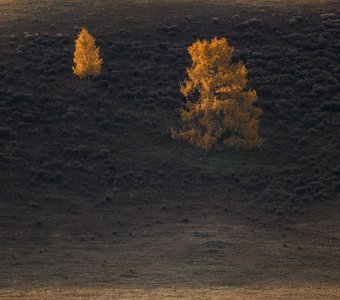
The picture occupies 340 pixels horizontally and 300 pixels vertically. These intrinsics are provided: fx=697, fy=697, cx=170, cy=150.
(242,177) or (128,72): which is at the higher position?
(128,72)

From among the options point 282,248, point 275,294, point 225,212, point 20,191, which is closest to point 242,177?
point 225,212

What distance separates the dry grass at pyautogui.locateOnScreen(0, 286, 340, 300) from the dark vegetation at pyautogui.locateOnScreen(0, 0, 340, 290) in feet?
26.5

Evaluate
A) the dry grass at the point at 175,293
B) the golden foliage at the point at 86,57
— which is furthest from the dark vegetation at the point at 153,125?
the dry grass at the point at 175,293

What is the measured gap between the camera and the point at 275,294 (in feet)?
102

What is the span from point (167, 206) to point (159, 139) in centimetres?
987

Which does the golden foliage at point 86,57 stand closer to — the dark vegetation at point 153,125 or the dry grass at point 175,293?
the dark vegetation at point 153,125

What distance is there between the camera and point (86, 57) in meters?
60.4

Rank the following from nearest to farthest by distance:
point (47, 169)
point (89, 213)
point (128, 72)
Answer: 1. point (89, 213)
2. point (47, 169)
3. point (128, 72)

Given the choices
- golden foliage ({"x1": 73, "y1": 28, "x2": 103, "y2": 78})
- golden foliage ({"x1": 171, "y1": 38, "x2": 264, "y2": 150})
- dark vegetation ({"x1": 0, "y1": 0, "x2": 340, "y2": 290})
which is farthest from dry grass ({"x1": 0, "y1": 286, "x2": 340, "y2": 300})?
golden foliage ({"x1": 73, "y1": 28, "x2": 103, "y2": 78})

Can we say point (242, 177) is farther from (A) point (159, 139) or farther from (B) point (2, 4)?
(B) point (2, 4)

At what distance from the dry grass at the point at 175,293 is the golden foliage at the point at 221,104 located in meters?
23.2

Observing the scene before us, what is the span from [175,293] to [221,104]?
81.0 ft

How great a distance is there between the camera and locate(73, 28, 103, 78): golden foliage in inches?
2345

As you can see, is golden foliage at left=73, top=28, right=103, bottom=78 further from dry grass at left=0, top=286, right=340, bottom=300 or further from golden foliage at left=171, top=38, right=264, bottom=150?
dry grass at left=0, top=286, right=340, bottom=300
